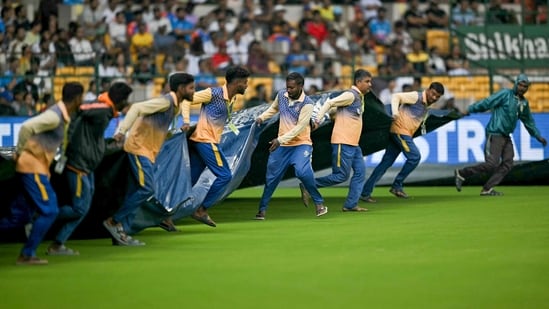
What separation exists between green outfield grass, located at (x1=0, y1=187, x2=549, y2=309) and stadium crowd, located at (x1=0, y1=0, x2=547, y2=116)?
9644 mm

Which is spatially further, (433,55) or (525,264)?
(433,55)

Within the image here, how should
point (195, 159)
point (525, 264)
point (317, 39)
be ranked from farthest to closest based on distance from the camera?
point (317, 39), point (195, 159), point (525, 264)

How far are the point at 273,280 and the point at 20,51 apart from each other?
17.1 m

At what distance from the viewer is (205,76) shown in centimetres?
2581

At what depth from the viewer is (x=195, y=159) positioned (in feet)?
53.3

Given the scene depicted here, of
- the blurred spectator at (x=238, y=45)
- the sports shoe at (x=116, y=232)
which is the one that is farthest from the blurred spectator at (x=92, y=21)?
the sports shoe at (x=116, y=232)

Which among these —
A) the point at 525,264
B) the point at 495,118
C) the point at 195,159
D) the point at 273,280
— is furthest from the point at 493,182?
the point at 273,280

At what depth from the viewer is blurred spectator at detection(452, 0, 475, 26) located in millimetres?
30859

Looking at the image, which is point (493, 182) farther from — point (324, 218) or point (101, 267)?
point (101, 267)

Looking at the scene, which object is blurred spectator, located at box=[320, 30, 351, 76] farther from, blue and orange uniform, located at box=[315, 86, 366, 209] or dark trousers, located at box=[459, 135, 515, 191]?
blue and orange uniform, located at box=[315, 86, 366, 209]

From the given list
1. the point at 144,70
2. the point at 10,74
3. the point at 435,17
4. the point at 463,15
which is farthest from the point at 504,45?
the point at 10,74

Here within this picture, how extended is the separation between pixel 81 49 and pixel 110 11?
2858mm

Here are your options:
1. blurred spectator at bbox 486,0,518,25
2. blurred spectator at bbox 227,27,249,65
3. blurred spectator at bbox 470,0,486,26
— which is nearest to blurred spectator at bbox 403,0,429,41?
blurred spectator at bbox 470,0,486,26

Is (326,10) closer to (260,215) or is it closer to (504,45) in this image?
→ (504,45)
